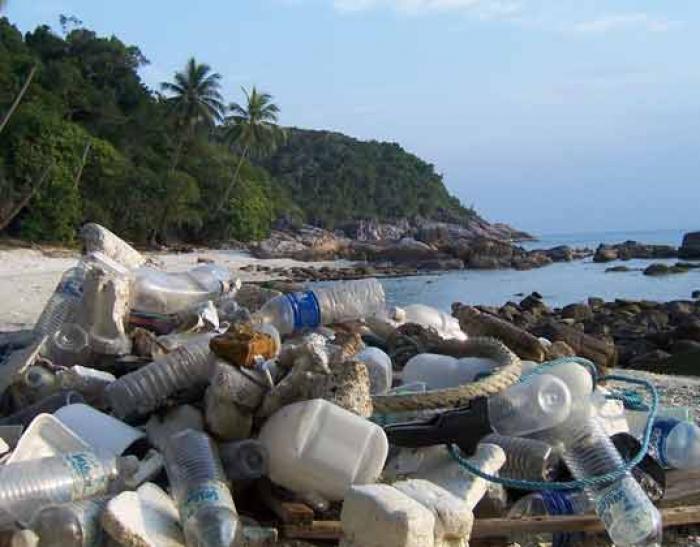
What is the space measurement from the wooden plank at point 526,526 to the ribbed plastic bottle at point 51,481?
2.14 feet

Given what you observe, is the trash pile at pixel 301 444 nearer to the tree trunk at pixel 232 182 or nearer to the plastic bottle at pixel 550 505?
the plastic bottle at pixel 550 505

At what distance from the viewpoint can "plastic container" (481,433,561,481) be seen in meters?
3.49

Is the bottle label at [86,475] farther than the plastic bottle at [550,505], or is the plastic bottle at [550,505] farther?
the plastic bottle at [550,505]

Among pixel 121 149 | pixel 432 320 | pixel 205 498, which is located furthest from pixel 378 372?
pixel 121 149

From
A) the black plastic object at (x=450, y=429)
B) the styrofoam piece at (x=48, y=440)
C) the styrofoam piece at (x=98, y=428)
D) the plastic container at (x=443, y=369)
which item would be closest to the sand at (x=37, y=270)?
the plastic container at (x=443, y=369)

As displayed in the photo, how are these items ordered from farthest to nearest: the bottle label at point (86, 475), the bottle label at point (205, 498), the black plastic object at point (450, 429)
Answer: the black plastic object at point (450, 429) < the bottle label at point (86, 475) < the bottle label at point (205, 498)

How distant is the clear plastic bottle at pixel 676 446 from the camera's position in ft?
12.8

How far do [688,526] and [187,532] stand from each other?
6.37 feet

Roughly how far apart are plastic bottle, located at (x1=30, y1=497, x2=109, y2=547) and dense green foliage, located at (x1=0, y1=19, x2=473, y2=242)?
34.4 metres

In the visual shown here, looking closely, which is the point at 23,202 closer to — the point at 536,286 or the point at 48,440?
the point at 536,286

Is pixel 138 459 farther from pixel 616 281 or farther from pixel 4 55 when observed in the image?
pixel 4 55

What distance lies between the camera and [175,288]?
223 inches

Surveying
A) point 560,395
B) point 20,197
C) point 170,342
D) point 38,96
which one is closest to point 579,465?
point 560,395

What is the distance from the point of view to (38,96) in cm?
4131
